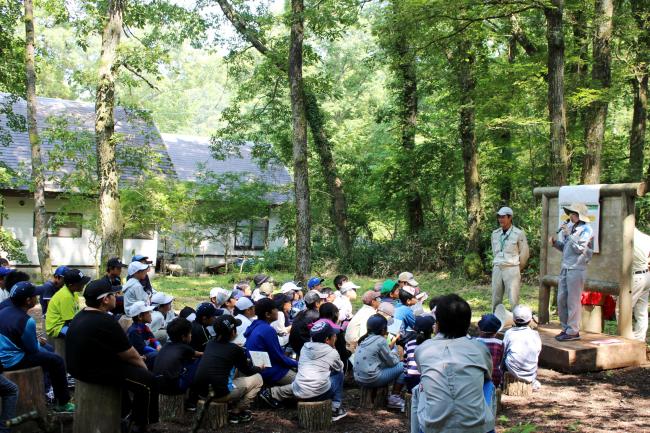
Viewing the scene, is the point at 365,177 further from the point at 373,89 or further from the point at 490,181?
the point at 373,89

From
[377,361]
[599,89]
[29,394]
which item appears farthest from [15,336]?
[599,89]

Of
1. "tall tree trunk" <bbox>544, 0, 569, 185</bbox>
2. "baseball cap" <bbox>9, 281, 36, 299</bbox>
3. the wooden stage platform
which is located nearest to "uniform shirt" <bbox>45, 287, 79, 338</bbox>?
"baseball cap" <bbox>9, 281, 36, 299</bbox>

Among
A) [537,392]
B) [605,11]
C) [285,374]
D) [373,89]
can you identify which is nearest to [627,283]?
[537,392]

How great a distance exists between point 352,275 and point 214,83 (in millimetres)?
54880

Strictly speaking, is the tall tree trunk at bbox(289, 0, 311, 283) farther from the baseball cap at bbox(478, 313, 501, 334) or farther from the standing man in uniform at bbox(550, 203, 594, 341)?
the baseball cap at bbox(478, 313, 501, 334)

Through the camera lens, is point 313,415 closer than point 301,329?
Yes

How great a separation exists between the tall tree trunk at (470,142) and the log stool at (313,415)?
12734 millimetres

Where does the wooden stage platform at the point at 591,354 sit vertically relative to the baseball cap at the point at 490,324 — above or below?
below

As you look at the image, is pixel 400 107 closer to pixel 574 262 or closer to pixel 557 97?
pixel 557 97

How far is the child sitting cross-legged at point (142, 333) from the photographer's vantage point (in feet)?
21.1

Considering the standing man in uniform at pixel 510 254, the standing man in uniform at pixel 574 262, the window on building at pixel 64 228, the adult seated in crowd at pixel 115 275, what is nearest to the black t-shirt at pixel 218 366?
the adult seated in crowd at pixel 115 275

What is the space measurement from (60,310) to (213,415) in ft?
7.39

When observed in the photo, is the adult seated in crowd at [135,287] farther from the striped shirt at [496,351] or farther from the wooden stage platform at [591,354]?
the wooden stage platform at [591,354]

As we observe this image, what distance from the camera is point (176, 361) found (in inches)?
228
